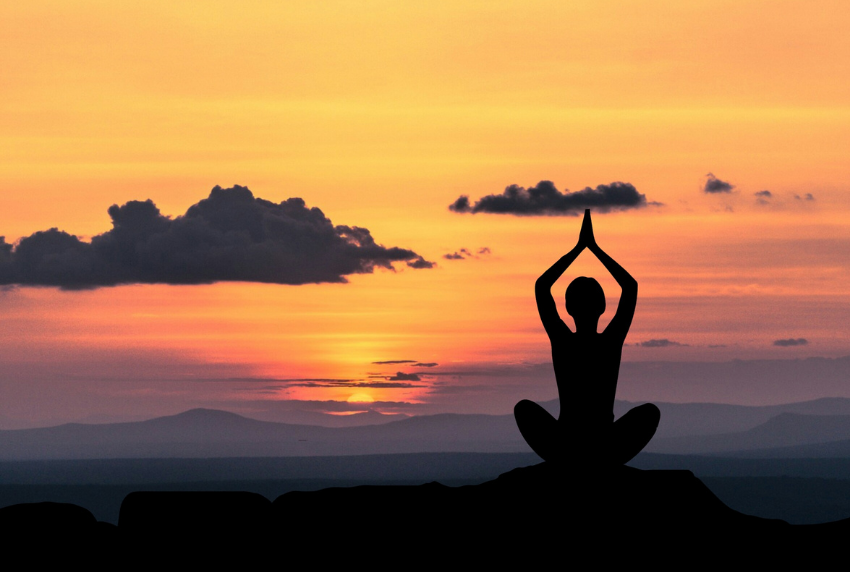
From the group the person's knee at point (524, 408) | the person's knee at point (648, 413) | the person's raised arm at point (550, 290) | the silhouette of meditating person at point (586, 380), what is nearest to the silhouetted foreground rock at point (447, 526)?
the silhouette of meditating person at point (586, 380)

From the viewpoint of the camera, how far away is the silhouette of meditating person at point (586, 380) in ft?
45.4

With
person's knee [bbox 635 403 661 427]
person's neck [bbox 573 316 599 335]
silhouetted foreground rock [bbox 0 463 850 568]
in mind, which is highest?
person's neck [bbox 573 316 599 335]

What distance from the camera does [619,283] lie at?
13984 millimetres

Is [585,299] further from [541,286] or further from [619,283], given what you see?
[541,286]

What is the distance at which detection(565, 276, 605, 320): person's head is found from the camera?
14.0 metres

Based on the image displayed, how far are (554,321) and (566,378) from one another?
79 centimetres

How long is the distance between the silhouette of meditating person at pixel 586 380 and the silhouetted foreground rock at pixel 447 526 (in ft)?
1.34

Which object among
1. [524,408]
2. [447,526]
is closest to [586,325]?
[524,408]

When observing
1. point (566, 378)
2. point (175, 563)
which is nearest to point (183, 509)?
point (175, 563)

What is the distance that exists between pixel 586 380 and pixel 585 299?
3.56ft

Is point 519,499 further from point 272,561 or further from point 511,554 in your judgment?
point 272,561

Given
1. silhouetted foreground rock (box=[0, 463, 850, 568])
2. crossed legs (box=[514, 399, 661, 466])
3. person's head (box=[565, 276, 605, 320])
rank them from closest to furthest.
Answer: silhouetted foreground rock (box=[0, 463, 850, 568]), crossed legs (box=[514, 399, 661, 466]), person's head (box=[565, 276, 605, 320])

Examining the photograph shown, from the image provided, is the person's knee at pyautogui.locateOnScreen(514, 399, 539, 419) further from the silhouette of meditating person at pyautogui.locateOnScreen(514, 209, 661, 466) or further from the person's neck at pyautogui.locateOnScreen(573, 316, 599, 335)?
the person's neck at pyautogui.locateOnScreen(573, 316, 599, 335)

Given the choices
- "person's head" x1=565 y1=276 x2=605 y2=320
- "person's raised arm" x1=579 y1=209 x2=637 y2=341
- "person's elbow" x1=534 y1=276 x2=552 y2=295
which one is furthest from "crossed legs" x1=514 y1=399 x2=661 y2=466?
"person's elbow" x1=534 y1=276 x2=552 y2=295
